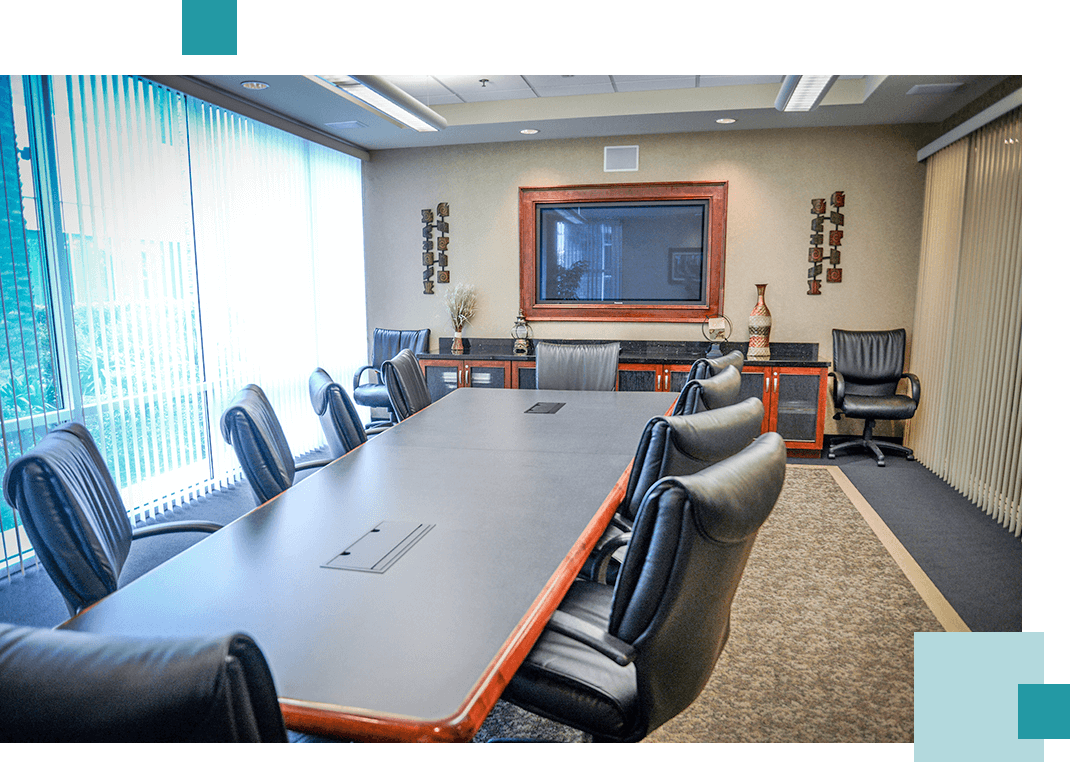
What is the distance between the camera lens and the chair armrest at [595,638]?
4.00 ft

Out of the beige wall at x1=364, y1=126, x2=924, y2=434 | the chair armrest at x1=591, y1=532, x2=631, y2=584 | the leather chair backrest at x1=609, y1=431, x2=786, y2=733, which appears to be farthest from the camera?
the beige wall at x1=364, y1=126, x2=924, y2=434

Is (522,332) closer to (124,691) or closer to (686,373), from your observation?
(686,373)

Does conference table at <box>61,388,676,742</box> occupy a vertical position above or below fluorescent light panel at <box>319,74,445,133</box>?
below

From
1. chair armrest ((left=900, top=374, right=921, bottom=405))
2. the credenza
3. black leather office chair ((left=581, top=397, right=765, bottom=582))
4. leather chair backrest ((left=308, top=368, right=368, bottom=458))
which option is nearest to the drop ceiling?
the credenza

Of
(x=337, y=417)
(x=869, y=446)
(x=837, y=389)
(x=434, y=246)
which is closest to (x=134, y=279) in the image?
(x=337, y=417)

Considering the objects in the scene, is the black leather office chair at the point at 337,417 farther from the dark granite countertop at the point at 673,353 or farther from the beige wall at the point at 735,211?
the beige wall at the point at 735,211

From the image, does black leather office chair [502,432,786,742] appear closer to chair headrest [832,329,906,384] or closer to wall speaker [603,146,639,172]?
chair headrest [832,329,906,384]

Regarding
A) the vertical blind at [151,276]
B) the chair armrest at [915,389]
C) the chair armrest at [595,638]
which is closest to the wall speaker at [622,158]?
the vertical blind at [151,276]

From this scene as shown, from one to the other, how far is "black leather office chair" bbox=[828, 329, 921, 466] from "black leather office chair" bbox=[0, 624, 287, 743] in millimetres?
5028

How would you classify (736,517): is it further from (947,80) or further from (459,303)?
(459,303)

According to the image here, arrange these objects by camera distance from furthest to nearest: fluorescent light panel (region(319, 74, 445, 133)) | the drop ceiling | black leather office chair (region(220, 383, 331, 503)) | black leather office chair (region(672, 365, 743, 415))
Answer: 1. the drop ceiling
2. fluorescent light panel (region(319, 74, 445, 133))
3. black leather office chair (region(672, 365, 743, 415))
4. black leather office chair (region(220, 383, 331, 503))

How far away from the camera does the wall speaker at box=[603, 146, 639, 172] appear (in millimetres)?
5559

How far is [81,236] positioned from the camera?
3.24m

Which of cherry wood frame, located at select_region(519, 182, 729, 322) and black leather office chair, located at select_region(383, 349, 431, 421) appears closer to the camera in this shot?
black leather office chair, located at select_region(383, 349, 431, 421)
